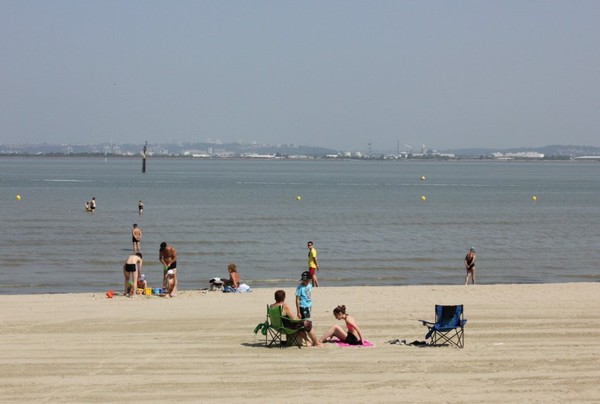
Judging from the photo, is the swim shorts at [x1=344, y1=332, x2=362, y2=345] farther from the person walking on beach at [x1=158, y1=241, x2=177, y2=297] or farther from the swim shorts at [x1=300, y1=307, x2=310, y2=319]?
the person walking on beach at [x1=158, y1=241, x2=177, y2=297]

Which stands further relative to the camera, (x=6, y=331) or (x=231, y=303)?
(x=231, y=303)

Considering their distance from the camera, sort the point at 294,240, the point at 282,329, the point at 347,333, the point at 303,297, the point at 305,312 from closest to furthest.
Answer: the point at 282,329 → the point at 347,333 → the point at 303,297 → the point at 305,312 → the point at 294,240

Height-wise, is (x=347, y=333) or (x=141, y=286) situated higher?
(x=347, y=333)

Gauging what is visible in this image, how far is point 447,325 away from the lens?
15.2 m

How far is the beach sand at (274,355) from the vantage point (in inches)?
478

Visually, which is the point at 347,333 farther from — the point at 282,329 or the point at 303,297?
the point at 303,297

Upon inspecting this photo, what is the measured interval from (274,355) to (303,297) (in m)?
2.10

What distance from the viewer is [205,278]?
27953mm

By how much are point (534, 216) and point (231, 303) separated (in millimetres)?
45375

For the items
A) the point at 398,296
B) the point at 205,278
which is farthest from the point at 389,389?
the point at 205,278

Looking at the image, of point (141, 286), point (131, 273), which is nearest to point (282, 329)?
point (131, 273)

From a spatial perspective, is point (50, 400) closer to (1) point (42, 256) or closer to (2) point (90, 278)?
(2) point (90, 278)

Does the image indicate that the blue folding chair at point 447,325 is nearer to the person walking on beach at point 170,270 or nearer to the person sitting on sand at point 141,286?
the person walking on beach at point 170,270

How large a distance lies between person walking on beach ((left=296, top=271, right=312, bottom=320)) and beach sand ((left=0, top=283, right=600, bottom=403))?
0.50 metres
